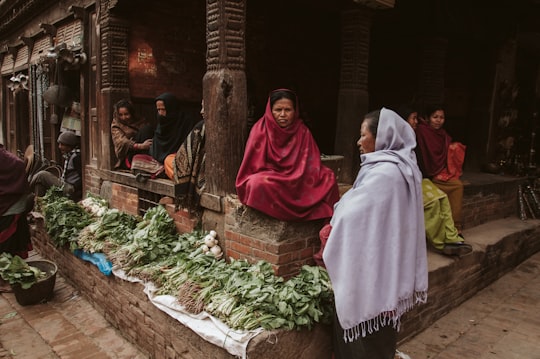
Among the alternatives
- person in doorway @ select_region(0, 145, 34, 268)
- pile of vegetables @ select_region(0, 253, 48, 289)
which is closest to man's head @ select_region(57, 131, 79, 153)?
person in doorway @ select_region(0, 145, 34, 268)

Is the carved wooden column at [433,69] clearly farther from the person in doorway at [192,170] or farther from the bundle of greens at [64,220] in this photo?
the bundle of greens at [64,220]

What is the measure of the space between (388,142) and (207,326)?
6.17 ft

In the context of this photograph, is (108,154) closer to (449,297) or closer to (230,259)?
(230,259)

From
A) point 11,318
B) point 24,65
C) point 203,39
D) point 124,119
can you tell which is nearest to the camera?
point 11,318

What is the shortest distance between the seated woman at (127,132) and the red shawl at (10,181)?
1.41m

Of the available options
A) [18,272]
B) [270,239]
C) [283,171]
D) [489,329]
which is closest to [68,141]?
[18,272]

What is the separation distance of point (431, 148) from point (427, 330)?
213cm

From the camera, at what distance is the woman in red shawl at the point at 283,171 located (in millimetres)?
3283

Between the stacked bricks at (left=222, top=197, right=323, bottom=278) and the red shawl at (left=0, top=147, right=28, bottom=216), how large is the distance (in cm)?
386

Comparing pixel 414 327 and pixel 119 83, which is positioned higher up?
pixel 119 83

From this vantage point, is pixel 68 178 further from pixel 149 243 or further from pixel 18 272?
pixel 149 243

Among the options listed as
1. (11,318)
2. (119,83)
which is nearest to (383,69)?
(119,83)

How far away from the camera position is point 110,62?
5832mm

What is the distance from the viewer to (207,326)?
2.99 m
